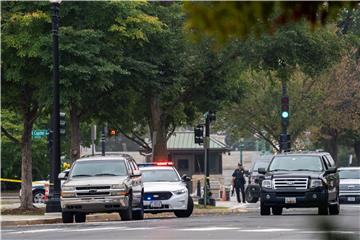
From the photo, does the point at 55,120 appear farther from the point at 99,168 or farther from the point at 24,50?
the point at 99,168

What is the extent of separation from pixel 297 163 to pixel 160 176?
161 inches

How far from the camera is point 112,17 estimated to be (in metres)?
29.0

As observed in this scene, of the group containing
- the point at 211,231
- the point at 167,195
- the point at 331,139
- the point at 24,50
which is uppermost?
the point at 331,139

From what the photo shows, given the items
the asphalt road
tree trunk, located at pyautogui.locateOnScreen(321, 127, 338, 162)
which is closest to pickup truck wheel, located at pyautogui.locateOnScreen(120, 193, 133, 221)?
the asphalt road

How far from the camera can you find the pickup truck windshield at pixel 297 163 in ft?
86.6

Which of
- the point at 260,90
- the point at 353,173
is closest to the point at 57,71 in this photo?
the point at 353,173

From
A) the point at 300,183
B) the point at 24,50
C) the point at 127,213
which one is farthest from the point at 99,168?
the point at 300,183

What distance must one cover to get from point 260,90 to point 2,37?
33.4m

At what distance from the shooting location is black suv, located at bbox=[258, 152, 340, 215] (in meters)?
25.5

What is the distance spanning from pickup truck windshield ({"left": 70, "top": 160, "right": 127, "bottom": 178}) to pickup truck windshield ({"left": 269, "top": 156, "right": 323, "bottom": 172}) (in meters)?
4.70

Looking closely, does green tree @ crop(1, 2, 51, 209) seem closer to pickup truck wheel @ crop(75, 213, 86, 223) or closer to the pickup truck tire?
pickup truck wheel @ crop(75, 213, 86, 223)

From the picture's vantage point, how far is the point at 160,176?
28.1 metres

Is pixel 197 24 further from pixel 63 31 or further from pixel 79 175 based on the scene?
pixel 63 31

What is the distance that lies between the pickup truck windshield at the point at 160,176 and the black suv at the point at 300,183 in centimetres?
290
